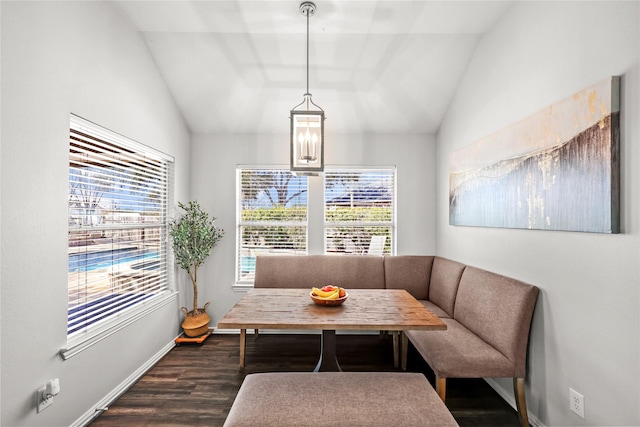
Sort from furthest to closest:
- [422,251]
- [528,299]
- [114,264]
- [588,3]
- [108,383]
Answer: [422,251] → [114,264] → [108,383] → [528,299] → [588,3]

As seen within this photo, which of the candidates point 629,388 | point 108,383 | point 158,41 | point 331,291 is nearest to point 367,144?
point 331,291

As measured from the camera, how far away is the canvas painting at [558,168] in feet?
4.72

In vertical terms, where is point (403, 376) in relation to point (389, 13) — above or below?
below

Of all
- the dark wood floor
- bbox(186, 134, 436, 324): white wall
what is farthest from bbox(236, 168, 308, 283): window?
the dark wood floor

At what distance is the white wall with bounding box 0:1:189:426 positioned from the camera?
148 centimetres

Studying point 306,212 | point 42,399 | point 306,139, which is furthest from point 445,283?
point 42,399

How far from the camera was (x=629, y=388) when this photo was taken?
1355mm

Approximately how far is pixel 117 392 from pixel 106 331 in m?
0.51

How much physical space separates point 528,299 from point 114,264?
2.98 metres

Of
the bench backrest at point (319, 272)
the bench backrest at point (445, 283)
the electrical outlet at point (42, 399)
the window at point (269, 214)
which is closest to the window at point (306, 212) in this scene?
the window at point (269, 214)

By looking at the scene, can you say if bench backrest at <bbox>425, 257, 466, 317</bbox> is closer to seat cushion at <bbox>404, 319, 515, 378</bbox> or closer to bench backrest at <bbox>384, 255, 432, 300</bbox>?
bench backrest at <bbox>384, 255, 432, 300</bbox>

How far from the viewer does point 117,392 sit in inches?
87.8

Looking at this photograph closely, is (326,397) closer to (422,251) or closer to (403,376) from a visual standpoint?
(403,376)

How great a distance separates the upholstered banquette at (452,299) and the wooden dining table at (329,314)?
33 centimetres
